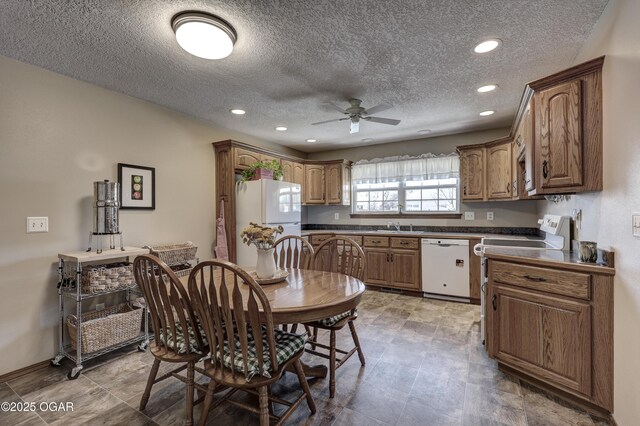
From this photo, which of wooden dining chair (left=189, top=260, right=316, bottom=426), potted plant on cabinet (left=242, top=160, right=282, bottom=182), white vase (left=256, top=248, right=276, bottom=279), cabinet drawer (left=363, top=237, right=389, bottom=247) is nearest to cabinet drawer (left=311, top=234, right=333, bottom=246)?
cabinet drawer (left=363, top=237, right=389, bottom=247)

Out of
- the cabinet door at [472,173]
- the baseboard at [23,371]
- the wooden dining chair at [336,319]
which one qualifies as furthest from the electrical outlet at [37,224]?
the cabinet door at [472,173]

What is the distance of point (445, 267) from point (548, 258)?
206 centimetres

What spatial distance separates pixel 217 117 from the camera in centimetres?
364

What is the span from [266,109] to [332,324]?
2454 millimetres

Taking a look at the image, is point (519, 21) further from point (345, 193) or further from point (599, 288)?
point (345, 193)

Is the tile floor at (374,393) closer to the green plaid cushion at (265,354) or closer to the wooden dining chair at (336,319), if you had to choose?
the wooden dining chair at (336,319)

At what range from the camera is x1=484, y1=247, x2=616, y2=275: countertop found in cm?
171

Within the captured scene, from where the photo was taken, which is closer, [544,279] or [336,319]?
[544,279]

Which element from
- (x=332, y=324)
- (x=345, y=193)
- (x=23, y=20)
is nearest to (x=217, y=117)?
(x=23, y=20)

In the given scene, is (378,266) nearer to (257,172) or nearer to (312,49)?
(257,172)

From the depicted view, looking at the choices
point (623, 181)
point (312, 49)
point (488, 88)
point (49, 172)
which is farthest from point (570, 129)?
point (49, 172)

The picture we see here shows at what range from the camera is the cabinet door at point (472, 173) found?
4.06 metres

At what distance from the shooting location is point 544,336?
1.93m

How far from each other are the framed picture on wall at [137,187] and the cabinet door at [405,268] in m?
3.23
